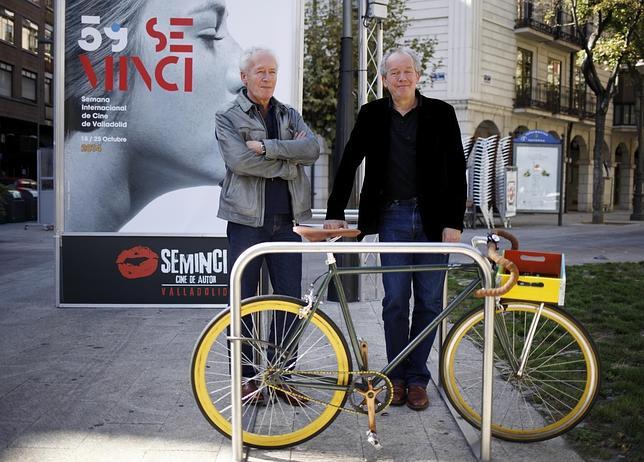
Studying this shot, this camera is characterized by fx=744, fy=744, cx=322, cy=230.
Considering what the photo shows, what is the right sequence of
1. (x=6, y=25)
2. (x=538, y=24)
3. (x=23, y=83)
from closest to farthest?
(x=538, y=24) → (x=6, y=25) → (x=23, y=83)

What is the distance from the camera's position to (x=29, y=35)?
40.1m

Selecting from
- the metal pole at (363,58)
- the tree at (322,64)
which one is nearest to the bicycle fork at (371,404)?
the metal pole at (363,58)

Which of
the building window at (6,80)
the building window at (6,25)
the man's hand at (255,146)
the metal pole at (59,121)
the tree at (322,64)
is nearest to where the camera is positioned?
the man's hand at (255,146)

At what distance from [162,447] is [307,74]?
19091 millimetres

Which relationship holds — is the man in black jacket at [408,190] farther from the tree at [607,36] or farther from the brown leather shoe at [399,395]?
the tree at [607,36]

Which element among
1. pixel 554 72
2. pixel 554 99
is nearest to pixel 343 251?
pixel 554 99

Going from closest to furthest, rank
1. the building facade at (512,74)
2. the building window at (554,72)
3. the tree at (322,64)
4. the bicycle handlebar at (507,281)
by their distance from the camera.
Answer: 1. the bicycle handlebar at (507,281)
2. the tree at (322,64)
3. the building facade at (512,74)
4. the building window at (554,72)

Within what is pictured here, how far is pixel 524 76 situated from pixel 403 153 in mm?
29676

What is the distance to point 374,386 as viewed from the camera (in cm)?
366

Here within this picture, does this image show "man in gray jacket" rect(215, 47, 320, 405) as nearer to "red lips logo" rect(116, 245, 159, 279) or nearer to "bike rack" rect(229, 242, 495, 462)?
"bike rack" rect(229, 242, 495, 462)

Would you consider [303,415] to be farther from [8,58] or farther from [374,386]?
[8,58]

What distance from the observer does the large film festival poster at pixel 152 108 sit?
6922 mm

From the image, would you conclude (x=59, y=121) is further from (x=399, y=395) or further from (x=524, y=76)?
(x=524, y=76)

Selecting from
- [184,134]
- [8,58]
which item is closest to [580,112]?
[8,58]
